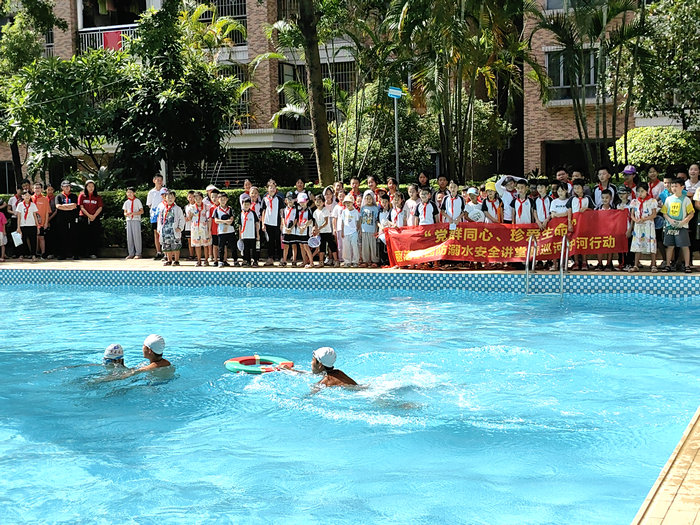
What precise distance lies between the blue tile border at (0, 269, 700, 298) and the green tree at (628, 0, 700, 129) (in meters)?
8.90

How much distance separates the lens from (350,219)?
17.5 meters

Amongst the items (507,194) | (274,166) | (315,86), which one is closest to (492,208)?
(507,194)

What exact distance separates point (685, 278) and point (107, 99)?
1829cm

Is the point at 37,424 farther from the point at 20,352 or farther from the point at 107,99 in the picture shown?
the point at 107,99

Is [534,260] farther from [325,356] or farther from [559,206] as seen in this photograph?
[325,356]

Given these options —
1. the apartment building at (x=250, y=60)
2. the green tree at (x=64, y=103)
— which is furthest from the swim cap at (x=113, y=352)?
the apartment building at (x=250, y=60)

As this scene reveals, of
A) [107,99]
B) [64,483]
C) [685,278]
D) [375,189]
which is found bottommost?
[64,483]

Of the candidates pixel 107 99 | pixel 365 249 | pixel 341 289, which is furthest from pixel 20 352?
pixel 107 99

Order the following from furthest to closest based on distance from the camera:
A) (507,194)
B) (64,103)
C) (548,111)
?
(548,111), (64,103), (507,194)

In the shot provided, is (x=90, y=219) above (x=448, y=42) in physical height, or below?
below

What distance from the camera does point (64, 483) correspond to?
7.18 m

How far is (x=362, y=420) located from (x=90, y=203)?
1453 cm

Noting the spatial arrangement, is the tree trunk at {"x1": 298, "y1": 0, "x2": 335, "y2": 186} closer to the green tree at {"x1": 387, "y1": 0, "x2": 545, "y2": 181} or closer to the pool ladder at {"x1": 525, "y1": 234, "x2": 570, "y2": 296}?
the green tree at {"x1": 387, "y1": 0, "x2": 545, "y2": 181}

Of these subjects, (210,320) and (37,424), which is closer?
(37,424)
